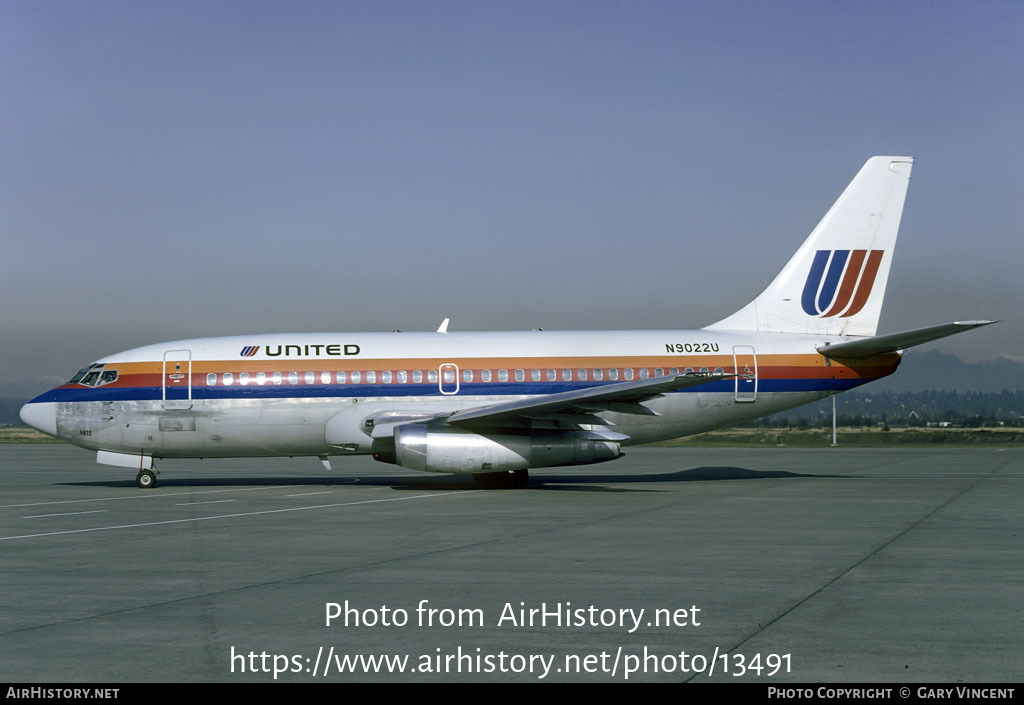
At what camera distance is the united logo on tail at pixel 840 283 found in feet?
87.0

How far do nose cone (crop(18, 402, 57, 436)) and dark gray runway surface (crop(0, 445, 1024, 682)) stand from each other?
9.99ft

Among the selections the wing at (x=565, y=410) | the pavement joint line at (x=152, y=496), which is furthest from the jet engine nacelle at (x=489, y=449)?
the pavement joint line at (x=152, y=496)

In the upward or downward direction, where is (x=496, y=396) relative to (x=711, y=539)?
upward

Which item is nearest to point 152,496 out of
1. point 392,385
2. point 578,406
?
point 392,385

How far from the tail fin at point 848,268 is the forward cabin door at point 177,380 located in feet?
46.2

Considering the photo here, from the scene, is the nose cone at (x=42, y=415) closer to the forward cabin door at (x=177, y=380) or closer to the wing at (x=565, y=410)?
the forward cabin door at (x=177, y=380)

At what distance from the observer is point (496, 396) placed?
24.4m

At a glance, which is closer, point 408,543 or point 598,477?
point 408,543

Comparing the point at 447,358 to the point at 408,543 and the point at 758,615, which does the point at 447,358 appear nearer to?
the point at 408,543

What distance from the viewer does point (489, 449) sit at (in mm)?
22125

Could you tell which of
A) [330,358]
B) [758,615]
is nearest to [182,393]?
[330,358]

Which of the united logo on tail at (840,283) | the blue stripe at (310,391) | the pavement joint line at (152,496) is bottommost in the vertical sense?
the pavement joint line at (152,496)

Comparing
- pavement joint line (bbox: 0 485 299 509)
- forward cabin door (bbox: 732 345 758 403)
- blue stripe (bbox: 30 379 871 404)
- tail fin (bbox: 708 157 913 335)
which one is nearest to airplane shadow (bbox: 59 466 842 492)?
pavement joint line (bbox: 0 485 299 509)
